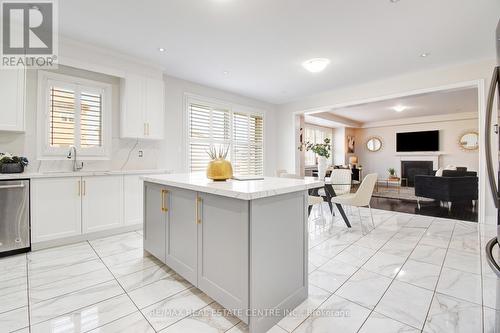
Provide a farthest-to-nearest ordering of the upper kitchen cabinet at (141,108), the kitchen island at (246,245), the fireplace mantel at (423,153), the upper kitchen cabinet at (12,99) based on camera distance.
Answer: the fireplace mantel at (423,153), the upper kitchen cabinet at (141,108), the upper kitchen cabinet at (12,99), the kitchen island at (246,245)

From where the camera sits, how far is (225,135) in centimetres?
541

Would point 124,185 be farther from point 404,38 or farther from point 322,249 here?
point 404,38

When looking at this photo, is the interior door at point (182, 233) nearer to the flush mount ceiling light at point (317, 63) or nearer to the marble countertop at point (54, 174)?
the marble countertop at point (54, 174)

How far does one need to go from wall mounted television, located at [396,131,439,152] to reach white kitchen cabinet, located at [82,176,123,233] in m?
9.91

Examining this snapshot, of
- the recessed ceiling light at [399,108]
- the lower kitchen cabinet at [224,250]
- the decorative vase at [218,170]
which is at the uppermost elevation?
the recessed ceiling light at [399,108]

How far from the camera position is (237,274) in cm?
149

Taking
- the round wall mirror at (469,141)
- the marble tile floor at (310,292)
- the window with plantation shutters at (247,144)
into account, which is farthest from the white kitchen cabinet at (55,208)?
the round wall mirror at (469,141)

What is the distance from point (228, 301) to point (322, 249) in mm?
1626

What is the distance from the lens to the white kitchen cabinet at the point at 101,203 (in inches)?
121

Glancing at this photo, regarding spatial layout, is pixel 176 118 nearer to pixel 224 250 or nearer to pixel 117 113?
pixel 117 113

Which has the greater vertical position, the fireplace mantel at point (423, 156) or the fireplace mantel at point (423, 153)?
the fireplace mantel at point (423, 153)

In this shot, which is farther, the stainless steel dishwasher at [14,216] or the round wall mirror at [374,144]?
the round wall mirror at [374,144]

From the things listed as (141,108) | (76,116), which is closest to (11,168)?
(76,116)

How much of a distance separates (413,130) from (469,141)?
1.67 m
